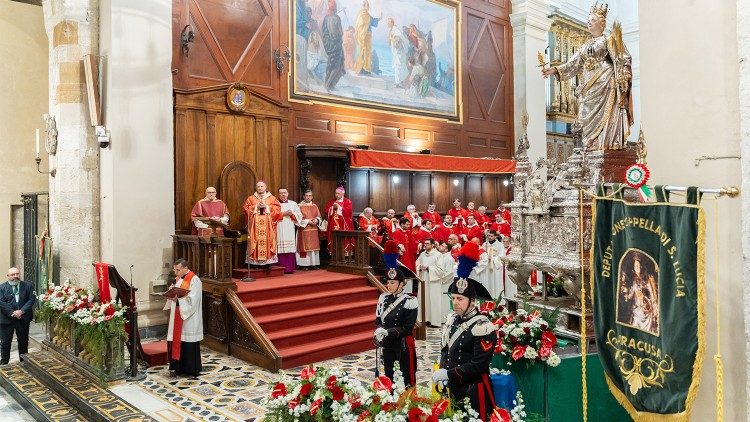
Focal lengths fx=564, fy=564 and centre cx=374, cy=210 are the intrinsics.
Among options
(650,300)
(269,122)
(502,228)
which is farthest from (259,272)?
(650,300)

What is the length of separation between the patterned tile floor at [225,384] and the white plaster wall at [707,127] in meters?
4.18

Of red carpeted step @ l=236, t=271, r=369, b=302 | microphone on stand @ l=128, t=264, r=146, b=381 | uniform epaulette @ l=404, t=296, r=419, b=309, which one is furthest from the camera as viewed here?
red carpeted step @ l=236, t=271, r=369, b=302

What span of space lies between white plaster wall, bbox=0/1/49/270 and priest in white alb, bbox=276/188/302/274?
542 cm

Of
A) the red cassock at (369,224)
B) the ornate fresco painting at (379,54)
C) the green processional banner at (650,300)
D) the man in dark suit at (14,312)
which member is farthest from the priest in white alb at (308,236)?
the green processional banner at (650,300)

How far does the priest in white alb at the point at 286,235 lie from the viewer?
1048cm

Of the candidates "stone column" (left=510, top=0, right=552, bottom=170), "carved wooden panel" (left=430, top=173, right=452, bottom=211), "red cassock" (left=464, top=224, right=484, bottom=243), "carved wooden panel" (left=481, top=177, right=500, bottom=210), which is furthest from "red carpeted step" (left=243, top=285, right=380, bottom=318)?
"stone column" (left=510, top=0, right=552, bottom=170)

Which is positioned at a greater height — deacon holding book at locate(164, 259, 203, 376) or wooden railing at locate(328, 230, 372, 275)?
wooden railing at locate(328, 230, 372, 275)

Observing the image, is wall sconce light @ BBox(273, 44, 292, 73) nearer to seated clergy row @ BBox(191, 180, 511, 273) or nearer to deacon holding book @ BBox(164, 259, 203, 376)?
seated clergy row @ BBox(191, 180, 511, 273)

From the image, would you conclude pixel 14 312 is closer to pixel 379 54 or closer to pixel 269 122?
pixel 269 122

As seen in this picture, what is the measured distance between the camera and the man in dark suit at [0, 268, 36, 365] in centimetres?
844

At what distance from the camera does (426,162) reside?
45.2 feet

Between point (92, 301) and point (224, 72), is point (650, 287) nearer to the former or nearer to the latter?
point (92, 301)

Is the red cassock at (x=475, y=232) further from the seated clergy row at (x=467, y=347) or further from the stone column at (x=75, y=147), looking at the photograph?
the seated clergy row at (x=467, y=347)

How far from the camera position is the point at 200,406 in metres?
6.07
